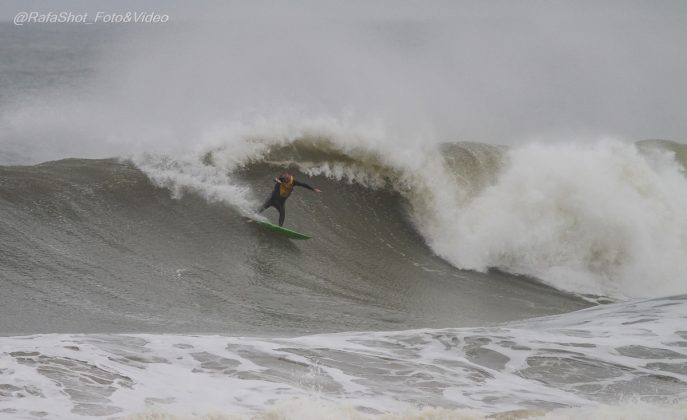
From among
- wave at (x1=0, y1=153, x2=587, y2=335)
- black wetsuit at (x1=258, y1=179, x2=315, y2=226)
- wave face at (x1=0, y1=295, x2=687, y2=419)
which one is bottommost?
wave face at (x1=0, y1=295, x2=687, y2=419)

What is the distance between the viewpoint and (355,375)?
6.98m

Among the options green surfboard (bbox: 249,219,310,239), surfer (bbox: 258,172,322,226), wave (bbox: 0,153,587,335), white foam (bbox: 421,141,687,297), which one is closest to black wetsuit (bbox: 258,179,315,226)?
surfer (bbox: 258,172,322,226)

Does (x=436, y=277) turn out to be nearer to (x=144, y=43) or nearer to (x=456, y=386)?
(x=456, y=386)

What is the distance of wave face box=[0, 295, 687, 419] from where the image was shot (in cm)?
578

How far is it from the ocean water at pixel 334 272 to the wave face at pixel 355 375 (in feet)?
0.09

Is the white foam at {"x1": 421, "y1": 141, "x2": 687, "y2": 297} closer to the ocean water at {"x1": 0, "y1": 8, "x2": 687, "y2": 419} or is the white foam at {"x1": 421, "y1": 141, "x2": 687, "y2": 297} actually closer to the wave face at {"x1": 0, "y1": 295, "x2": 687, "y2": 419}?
the ocean water at {"x1": 0, "y1": 8, "x2": 687, "y2": 419}

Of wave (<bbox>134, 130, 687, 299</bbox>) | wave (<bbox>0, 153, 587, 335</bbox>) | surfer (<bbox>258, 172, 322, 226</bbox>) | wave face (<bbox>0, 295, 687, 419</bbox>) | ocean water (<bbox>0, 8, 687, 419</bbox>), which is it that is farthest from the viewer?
wave (<bbox>134, 130, 687, 299</bbox>)

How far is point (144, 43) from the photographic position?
197 ft

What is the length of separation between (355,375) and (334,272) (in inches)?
195

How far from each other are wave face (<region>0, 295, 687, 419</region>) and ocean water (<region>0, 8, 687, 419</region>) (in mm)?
29

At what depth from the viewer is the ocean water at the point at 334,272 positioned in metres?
6.43

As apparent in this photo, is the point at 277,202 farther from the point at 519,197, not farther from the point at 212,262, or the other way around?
the point at 519,197

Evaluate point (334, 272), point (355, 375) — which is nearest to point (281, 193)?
point (334, 272)

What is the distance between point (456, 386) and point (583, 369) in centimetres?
159
